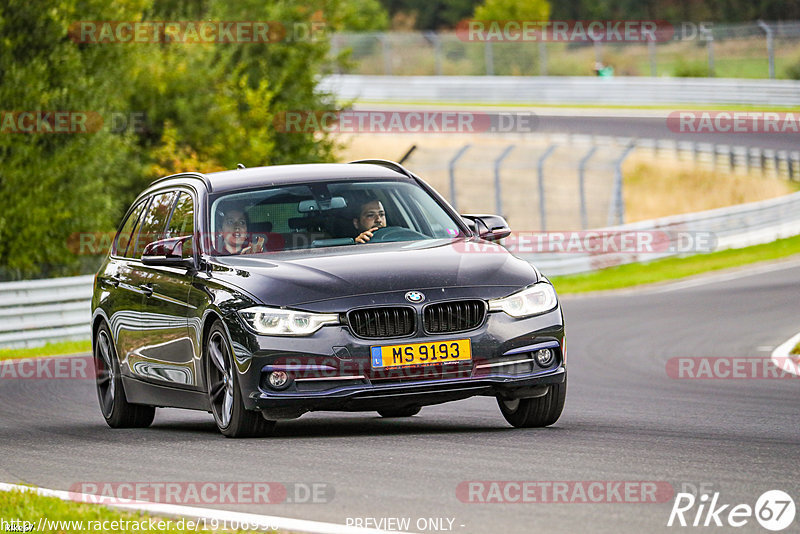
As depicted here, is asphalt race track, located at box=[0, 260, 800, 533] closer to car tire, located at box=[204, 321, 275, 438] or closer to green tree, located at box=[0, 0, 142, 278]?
car tire, located at box=[204, 321, 275, 438]

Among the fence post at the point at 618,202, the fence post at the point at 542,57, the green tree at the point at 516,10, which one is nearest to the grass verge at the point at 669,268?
the fence post at the point at 618,202

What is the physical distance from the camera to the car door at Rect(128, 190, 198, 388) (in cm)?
972

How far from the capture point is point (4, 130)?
29281 mm

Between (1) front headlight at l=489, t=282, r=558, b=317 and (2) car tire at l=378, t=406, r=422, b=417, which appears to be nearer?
(1) front headlight at l=489, t=282, r=558, b=317

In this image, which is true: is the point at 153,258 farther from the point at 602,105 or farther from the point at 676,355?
the point at 602,105

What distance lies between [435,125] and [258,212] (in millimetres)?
40409

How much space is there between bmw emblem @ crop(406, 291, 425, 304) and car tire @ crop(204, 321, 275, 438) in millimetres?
1094

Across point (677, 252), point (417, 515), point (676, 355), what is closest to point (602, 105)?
point (677, 252)

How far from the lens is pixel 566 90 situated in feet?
187

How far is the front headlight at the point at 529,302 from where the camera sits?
879cm

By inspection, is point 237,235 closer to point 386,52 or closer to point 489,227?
point 489,227

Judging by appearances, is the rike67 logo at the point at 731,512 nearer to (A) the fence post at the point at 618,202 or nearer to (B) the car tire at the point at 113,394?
(B) the car tire at the point at 113,394

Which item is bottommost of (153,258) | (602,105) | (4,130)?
(602,105)

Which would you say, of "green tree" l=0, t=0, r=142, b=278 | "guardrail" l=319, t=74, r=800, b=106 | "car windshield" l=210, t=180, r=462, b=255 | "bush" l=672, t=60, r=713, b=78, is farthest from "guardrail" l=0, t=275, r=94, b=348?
"bush" l=672, t=60, r=713, b=78
